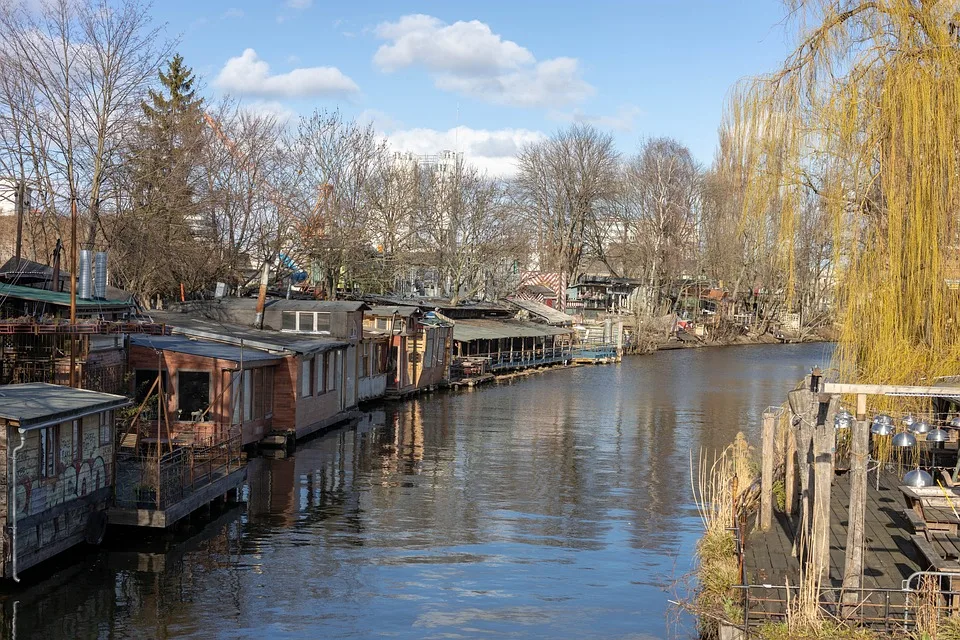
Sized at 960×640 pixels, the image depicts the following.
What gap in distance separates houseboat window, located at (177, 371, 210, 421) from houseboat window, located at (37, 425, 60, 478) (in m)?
11.3

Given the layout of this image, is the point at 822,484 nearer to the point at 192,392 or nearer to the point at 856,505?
the point at 856,505

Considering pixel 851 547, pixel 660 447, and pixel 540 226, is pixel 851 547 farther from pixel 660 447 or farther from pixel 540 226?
pixel 540 226

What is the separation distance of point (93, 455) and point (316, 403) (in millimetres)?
17439

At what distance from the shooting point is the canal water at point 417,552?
17.2 m

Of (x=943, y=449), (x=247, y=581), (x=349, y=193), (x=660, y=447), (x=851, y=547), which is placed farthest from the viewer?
(x=349, y=193)

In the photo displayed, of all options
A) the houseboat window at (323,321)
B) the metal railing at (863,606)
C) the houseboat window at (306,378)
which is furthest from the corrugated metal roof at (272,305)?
the metal railing at (863,606)

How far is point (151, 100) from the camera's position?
7081cm

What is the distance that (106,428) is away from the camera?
20812 millimetres

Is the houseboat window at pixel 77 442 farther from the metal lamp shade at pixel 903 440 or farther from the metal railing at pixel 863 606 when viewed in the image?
the metal lamp shade at pixel 903 440

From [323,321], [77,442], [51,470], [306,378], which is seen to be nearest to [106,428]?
[77,442]

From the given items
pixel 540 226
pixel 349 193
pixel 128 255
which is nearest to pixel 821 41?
pixel 128 255

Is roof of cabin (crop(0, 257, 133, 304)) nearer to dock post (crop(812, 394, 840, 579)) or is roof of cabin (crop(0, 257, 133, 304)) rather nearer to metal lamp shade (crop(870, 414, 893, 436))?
metal lamp shade (crop(870, 414, 893, 436))

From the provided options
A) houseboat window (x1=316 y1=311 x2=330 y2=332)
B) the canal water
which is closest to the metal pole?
the canal water

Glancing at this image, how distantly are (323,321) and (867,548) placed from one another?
28346mm
